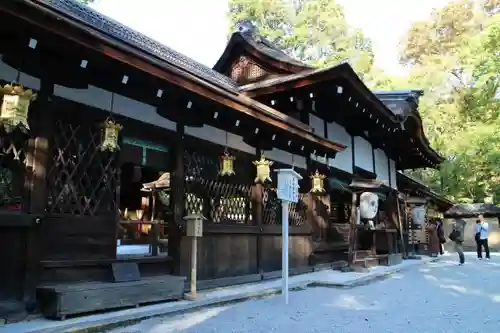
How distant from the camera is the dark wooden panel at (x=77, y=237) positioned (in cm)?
503

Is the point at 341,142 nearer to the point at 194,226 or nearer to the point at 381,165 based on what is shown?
the point at 381,165

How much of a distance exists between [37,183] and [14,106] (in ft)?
2.92

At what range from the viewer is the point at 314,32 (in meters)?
25.2

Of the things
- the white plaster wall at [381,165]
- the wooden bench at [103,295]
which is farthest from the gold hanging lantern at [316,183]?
the white plaster wall at [381,165]

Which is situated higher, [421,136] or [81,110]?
[421,136]

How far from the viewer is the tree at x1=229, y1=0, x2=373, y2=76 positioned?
81.7 feet

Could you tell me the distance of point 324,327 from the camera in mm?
4793

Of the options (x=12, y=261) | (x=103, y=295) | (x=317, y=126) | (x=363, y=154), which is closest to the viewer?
(x=12, y=261)

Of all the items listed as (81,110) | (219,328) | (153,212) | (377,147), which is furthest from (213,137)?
(377,147)

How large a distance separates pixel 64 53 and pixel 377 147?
12.5 metres

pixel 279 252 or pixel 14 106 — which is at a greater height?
pixel 14 106

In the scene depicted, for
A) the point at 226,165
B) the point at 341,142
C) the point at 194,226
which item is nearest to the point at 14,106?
the point at 194,226

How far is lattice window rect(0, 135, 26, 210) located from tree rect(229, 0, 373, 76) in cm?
2116

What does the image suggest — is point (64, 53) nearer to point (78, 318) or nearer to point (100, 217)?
point (100, 217)
